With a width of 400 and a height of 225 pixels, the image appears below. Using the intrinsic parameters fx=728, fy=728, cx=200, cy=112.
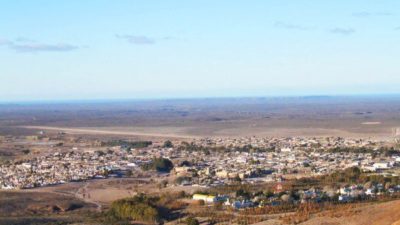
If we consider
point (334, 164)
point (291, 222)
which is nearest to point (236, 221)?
point (291, 222)

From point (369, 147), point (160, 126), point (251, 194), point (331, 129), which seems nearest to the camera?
point (251, 194)

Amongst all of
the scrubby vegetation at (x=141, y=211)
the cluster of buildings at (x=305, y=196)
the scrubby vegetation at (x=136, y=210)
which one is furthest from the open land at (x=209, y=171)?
the scrubby vegetation at (x=136, y=210)

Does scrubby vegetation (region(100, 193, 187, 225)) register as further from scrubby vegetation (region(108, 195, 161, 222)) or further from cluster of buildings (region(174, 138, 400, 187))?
cluster of buildings (region(174, 138, 400, 187))

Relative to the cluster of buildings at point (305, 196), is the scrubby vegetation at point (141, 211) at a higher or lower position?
lower

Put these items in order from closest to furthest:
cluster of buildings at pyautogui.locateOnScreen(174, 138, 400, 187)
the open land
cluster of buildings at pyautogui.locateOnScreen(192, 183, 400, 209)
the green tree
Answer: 1. the green tree
2. the open land
3. cluster of buildings at pyautogui.locateOnScreen(192, 183, 400, 209)
4. cluster of buildings at pyautogui.locateOnScreen(174, 138, 400, 187)

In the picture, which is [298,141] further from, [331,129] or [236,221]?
[236,221]

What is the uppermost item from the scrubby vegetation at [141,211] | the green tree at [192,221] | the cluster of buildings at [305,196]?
the cluster of buildings at [305,196]

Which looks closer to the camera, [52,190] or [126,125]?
[52,190]

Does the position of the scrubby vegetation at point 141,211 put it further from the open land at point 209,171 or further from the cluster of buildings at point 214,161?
the cluster of buildings at point 214,161

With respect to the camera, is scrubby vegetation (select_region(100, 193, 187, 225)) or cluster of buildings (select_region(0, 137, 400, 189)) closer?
scrubby vegetation (select_region(100, 193, 187, 225))

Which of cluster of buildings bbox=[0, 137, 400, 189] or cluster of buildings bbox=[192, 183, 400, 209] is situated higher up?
cluster of buildings bbox=[192, 183, 400, 209]

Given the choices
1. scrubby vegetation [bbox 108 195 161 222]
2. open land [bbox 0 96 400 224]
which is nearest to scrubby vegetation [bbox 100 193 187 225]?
scrubby vegetation [bbox 108 195 161 222]
